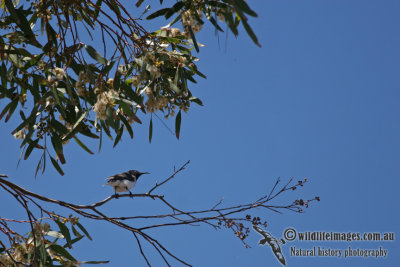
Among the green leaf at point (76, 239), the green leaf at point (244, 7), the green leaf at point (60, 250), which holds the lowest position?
the green leaf at point (60, 250)

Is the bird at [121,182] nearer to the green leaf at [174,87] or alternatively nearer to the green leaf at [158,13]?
the green leaf at [174,87]

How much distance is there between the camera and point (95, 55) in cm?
327

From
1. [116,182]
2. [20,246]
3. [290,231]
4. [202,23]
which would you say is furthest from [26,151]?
[290,231]

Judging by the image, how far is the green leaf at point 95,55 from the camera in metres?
3.22

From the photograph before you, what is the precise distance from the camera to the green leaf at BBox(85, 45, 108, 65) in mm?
3225

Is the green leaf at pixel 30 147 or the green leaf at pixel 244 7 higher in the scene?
the green leaf at pixel 30 147

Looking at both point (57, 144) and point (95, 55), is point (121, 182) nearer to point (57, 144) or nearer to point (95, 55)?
point (57, 144)

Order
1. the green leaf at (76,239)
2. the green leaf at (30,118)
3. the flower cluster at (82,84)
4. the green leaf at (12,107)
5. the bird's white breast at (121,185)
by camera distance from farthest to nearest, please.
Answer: the bird's white breast at (121,185) → the green leaf at (12,107) → the green leaf at (76,239) → the green leaf at (30,118) → the flower cluster at (82,84)

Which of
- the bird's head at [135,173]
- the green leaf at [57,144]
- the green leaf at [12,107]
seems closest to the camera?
the green leaf at [57,144]

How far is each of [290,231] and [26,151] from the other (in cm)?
231

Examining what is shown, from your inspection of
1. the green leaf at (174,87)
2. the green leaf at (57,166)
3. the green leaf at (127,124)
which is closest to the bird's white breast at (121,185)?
the green leaf at (57,166)

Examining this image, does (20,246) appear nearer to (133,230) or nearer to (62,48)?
(133,230)

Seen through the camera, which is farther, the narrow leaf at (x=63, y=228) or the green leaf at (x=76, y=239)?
the green leaf at (x=76, y=239)

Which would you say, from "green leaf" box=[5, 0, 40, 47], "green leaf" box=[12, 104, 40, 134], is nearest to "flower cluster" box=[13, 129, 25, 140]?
"green leaf" box=[12, 104, 40, 134]
